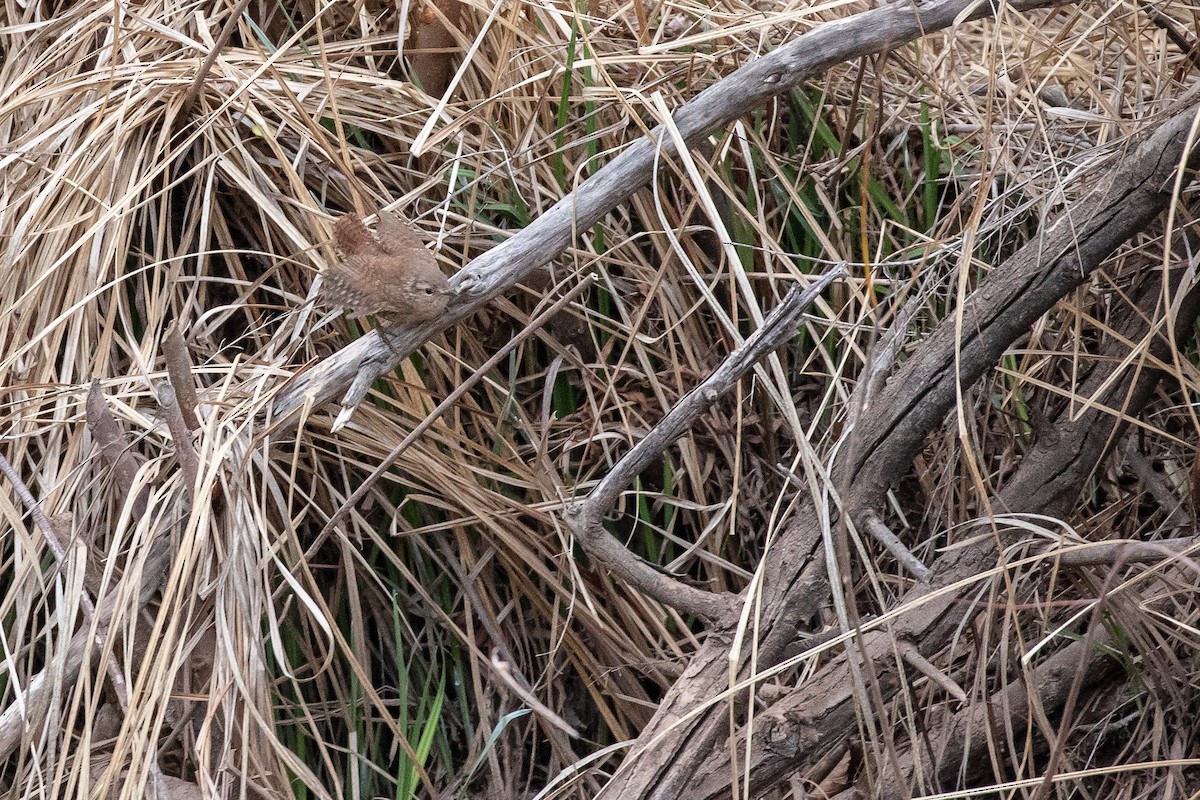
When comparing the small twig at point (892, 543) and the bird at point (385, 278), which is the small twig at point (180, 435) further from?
the small twig at point (892, 543)

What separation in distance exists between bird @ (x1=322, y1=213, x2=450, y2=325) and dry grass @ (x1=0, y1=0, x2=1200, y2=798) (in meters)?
0.15

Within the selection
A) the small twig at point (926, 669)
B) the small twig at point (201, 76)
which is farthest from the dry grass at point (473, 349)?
the small twig at point (926, 669)

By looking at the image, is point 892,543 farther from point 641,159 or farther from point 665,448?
point 641,159

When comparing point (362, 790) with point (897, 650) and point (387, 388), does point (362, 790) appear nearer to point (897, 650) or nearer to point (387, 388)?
point (387, 388)

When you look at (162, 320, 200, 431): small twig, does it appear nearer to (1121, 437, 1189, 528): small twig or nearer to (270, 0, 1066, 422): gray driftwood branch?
(270, 0, 1066, 422): gray driftwood branch

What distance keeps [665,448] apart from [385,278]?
0.36m

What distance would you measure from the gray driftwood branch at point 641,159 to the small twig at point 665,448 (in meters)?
0.26

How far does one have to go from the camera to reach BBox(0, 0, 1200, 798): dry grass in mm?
1279

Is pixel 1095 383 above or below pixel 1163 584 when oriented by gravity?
above

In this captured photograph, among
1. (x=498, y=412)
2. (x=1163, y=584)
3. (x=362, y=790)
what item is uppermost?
(x=498, y=412)

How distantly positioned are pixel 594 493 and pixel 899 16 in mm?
677

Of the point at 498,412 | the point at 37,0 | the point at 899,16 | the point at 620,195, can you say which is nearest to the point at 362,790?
the point at 498,412

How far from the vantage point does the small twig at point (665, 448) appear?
1059mm

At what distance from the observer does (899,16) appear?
1.24m
